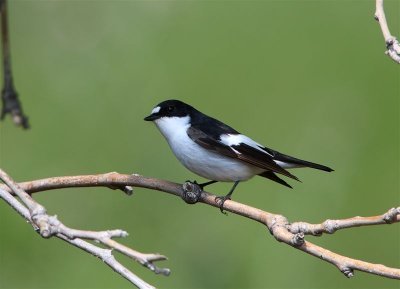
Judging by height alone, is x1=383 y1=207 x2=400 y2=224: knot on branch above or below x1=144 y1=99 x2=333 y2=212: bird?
below

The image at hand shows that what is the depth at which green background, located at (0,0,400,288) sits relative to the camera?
5.13 meters

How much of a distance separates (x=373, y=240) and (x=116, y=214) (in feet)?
5.27

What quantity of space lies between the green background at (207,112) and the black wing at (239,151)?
3.80ft

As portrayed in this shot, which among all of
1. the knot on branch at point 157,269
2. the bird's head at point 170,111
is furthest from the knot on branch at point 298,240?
the bird's head at point 170,111

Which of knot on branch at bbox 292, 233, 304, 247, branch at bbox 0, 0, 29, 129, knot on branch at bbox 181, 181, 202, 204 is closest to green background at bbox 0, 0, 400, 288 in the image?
branch at bbox 0, 0, 29, 129

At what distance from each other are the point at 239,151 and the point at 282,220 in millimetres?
1382

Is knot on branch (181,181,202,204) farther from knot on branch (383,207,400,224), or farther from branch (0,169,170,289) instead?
knot on branch (383,207,400,224)

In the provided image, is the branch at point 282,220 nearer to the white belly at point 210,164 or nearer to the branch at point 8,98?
the white belly at point 210,164

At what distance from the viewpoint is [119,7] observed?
25.6 ft

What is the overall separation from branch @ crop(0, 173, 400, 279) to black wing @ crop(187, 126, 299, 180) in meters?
0.53

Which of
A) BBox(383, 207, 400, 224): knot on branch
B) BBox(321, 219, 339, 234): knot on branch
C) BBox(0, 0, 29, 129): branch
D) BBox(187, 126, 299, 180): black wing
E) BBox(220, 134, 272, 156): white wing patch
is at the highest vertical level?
BBox(220, 134, 272, 156): white wing patch

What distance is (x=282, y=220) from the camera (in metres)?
2.56

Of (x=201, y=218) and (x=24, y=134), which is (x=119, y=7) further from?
(x=201, y=218)

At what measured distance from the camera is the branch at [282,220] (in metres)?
2.28
